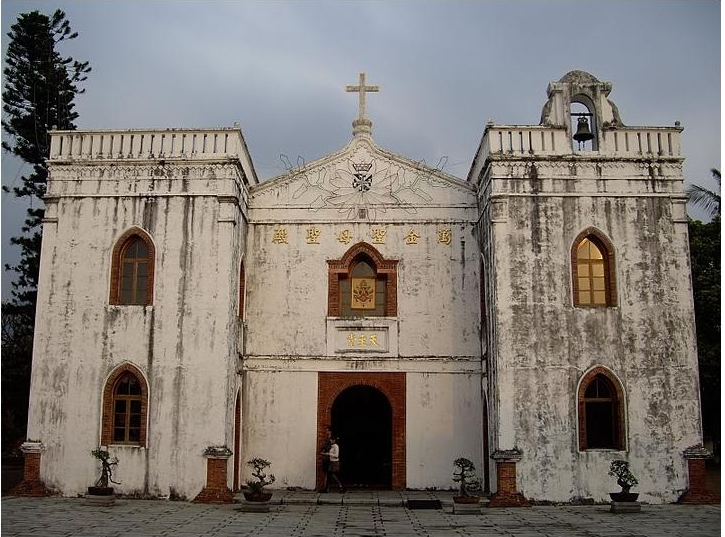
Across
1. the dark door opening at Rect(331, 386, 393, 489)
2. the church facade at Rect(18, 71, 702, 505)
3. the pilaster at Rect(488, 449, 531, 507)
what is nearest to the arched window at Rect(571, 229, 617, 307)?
the church facade at Rect(18, 71, 702, 505)

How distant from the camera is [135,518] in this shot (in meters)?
12.7

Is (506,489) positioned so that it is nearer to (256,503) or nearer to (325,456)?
(325,456)

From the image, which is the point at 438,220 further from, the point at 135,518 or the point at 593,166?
the point at 135,518

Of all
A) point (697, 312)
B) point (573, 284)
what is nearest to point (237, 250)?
point (573, 284)

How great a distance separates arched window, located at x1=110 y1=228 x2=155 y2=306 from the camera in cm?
1597

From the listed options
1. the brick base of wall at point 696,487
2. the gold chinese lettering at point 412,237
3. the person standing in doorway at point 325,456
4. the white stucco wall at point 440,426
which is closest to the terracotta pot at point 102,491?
the person standing in doorway at point 325,456

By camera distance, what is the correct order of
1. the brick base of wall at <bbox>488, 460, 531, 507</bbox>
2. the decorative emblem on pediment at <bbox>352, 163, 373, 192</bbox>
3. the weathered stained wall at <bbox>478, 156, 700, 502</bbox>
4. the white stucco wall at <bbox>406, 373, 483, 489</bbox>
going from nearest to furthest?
the brick base of wall at <bbox>488, 460, 531, 507</bbox>
the weathered stained wall at <bbox>478, 156, 700, 502</bbox>
the white stucco wall at <bbox>406, 373, 483, 489</bbox>
the decorative emblem on pediment at <bbox>352, 163, 373, 192</bbox>

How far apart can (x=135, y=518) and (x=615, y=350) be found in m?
9.50

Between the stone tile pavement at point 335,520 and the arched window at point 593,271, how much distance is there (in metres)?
4.07

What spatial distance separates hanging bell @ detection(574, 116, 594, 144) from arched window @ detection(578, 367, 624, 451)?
4.94 metres

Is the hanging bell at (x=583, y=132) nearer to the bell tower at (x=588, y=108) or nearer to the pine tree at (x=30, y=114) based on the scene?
the bell tower at (x=588, y=108)

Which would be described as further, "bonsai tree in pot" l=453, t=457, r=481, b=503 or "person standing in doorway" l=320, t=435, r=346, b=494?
"person standing in doorway" l=320, t=435, r=346, b=494

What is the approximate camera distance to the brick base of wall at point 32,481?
15141 millimetres

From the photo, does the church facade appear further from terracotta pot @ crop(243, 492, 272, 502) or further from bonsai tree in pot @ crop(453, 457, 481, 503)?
terracotta pot @ crop(243, 492, 272, 502)
